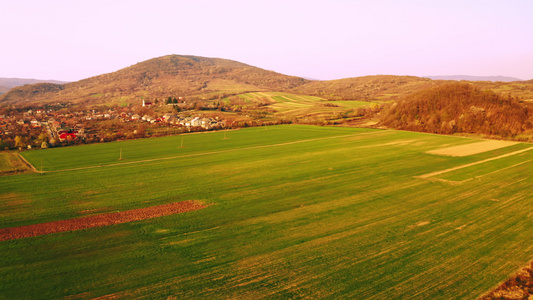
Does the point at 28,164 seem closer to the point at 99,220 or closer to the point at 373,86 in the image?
the point at 99,220

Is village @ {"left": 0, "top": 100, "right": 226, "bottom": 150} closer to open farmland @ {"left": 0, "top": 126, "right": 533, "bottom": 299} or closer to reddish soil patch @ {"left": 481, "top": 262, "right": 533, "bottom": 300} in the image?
open farmland @ {"left": 0, "top": 126, "right": 533, "bottom": 299}

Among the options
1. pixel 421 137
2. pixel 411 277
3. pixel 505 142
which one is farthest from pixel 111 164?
pixel 505 142

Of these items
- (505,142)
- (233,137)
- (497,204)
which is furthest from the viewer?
(233,137)

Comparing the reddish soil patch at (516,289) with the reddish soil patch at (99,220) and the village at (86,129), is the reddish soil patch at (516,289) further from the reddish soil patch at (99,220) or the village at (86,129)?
the village at (86,129)

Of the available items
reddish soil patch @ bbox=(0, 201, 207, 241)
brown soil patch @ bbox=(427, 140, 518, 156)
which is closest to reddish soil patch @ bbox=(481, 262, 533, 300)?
reddish soil patch @ bbox=(0, 201, 207, 241)

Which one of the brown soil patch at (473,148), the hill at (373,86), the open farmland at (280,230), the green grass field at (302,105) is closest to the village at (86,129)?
the open farmland at (280,230)

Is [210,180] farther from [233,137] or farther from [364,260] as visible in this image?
[233,137]
